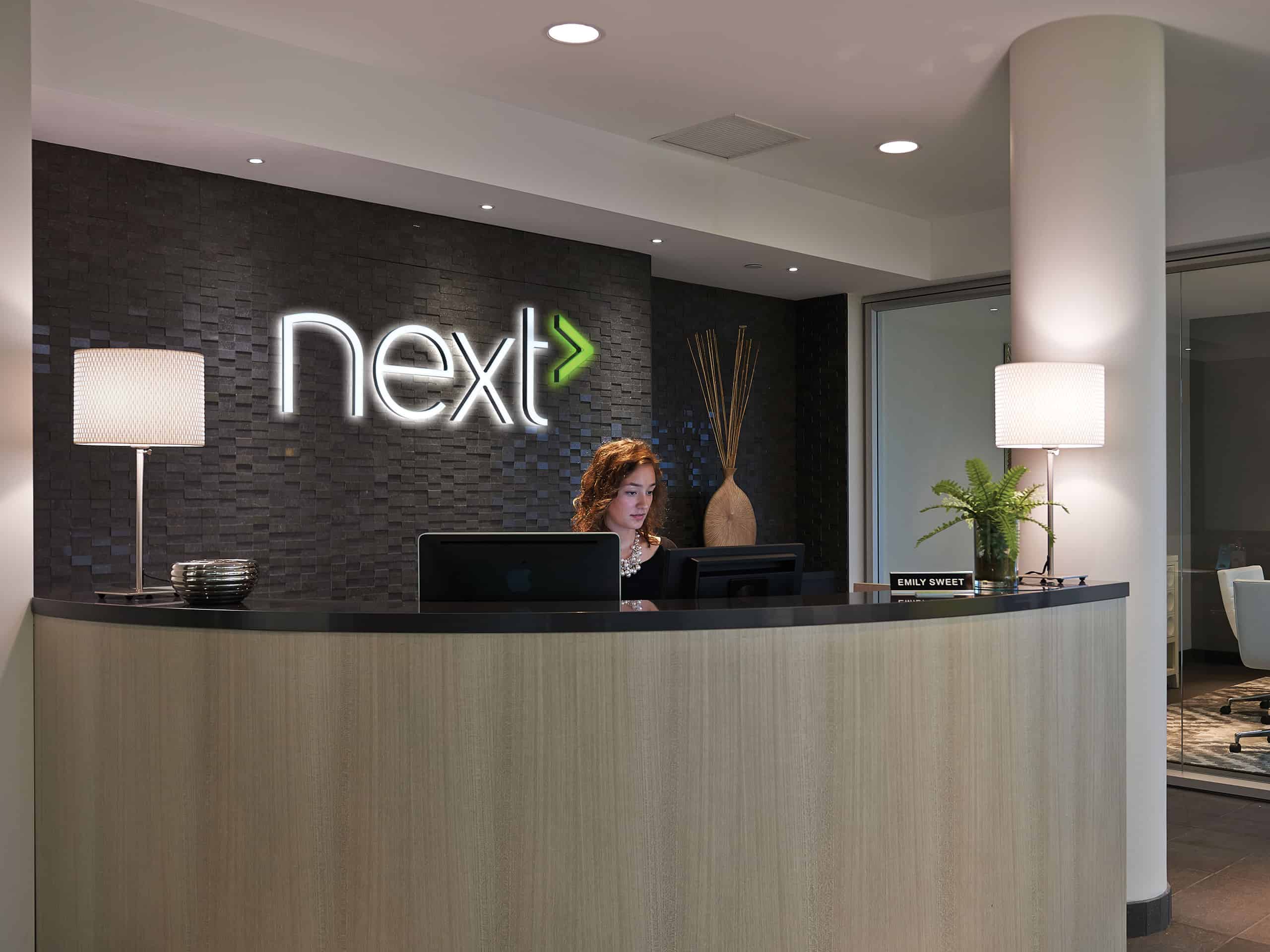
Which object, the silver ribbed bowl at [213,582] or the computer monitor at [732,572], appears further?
the computer monitor at [732,572]

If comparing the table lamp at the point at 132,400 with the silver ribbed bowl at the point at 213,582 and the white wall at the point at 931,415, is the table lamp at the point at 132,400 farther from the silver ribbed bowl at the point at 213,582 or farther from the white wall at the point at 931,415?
the white wall at the point at 931,415

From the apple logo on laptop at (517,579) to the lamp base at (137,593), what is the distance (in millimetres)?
879

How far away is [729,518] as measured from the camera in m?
6.50

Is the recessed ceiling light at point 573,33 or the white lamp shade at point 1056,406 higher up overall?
the recessed ceiling light at point 573,33

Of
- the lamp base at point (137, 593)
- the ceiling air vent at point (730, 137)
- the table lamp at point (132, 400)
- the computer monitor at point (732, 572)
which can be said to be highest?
the ceiling air vent at point (730, 137)

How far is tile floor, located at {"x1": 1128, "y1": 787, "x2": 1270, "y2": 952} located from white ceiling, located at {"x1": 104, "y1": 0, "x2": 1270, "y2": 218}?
300cm

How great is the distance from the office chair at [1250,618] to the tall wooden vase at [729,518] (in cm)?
245

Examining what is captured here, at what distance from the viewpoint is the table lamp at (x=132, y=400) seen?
284 centimetres

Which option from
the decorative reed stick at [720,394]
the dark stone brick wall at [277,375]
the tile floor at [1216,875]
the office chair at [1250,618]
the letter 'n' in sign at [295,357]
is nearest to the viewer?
the tile floor at [1216,875]

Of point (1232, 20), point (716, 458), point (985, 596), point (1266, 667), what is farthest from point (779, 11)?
point (1266, 667)

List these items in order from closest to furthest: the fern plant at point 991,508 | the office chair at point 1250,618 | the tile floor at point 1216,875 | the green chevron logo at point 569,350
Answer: the fern plant at point 991,508 < the tile floor at point 1216,875 < the office chair at point 1250,618 < the green chevron logo at point 569,350

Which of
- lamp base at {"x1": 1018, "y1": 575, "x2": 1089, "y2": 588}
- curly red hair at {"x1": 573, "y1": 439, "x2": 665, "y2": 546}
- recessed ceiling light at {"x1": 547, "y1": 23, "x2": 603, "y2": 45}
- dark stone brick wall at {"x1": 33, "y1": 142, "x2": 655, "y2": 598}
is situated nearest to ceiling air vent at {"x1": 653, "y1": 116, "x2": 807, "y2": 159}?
dark stone brick wall at {"x1": 33, "y1": 142, "x2": 655, "y2": 598}

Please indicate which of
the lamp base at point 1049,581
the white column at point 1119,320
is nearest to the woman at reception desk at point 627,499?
the lamp base at point 1049,581

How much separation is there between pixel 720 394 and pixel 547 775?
179 inches
